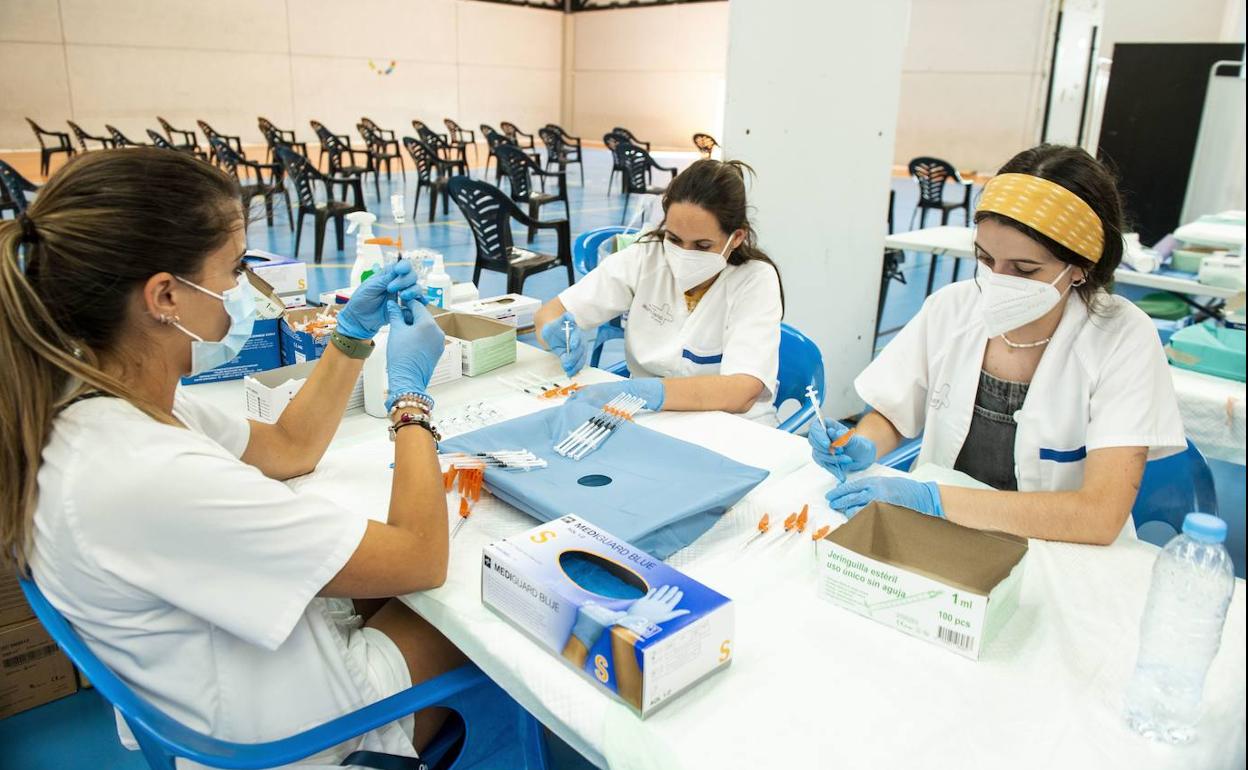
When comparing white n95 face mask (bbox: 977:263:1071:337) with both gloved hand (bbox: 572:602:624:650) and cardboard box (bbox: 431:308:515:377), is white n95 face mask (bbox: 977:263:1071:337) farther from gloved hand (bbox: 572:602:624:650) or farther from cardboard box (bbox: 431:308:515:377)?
cardboard box (bbox: 431:308:515:377)

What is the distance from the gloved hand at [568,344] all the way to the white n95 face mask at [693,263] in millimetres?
312

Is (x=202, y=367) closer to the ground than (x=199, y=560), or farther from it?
farther from it

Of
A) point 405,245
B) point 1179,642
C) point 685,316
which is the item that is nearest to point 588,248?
point 685,316

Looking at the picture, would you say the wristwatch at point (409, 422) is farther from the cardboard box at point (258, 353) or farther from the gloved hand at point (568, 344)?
the cardboard box at point (258, 353)

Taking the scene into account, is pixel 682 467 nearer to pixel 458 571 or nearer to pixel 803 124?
pixel 458 571

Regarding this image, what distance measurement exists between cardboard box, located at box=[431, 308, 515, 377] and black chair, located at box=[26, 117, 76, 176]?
10.2 meters

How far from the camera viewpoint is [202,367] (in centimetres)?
119

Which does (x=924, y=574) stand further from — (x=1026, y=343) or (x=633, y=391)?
(x=633, y=391)

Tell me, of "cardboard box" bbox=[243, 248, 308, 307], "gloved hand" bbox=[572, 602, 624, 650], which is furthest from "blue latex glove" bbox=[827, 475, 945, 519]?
"cardboard box" bbox=[243, 248, 308, 307]

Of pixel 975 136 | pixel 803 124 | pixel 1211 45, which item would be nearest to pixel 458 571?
pixel 803 124

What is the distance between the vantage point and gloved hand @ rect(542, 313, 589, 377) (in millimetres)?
2066

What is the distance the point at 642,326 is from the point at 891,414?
840mm

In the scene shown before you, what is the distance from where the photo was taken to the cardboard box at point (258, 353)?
2.10m

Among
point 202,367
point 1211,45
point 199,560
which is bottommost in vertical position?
point 199,560
